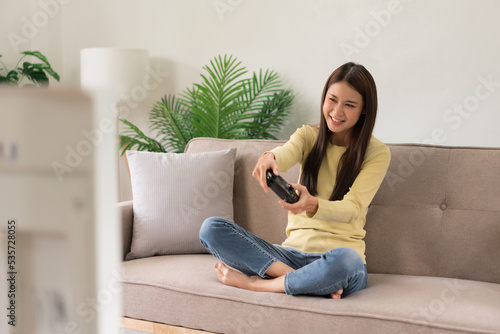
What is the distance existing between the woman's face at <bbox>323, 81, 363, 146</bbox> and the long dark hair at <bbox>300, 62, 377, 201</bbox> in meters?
0.02

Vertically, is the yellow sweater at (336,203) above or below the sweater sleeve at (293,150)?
below

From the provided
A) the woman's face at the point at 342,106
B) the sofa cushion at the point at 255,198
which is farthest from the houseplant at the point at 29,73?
the woman's face at the point at 342,106

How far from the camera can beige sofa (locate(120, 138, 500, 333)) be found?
1461mm

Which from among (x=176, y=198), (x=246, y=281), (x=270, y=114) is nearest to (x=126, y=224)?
(x=176, y=198)

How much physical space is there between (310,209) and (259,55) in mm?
1772

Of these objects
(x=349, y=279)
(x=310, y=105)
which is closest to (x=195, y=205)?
(x=349, y=279)

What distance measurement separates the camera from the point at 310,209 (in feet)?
5.34

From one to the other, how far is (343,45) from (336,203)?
1.48m

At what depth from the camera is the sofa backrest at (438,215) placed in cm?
180

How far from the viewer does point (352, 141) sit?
1879 millimetres

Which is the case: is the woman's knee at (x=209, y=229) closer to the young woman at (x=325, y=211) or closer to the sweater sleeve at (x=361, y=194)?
the young woman at (x=325, y=211)

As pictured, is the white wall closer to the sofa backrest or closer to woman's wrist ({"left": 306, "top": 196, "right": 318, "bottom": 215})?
the sofa backrest

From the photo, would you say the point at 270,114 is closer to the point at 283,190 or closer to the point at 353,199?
the point at 353,199

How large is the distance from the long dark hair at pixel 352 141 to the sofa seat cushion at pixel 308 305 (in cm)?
34
